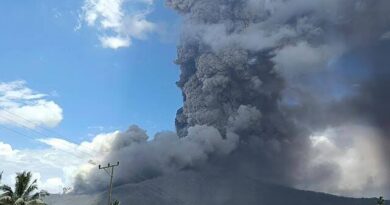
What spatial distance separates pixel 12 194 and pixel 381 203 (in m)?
69.6

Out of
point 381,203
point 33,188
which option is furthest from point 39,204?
point 381,203

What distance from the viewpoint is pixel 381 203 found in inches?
3787

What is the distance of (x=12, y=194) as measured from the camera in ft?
189

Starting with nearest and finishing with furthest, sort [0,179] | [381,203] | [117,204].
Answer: [0,179] → [117,204] → [381,203]

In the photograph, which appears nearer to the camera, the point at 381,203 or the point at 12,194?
the point at 12,194

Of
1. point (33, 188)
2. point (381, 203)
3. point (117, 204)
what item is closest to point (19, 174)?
point (33, 188)

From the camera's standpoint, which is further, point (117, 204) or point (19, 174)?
point (117, 204)

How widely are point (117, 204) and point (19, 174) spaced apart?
1315 inches

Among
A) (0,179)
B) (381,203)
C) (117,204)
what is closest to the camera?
(0,179)

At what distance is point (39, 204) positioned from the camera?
58.1 metres

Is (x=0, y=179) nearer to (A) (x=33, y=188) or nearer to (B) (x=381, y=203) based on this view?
(A) (x=33, y=188)

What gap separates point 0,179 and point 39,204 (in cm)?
531

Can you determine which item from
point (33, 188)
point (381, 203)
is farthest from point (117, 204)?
point (381, 203)

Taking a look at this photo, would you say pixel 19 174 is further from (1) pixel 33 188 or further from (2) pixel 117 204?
(2) pixel 117 204
